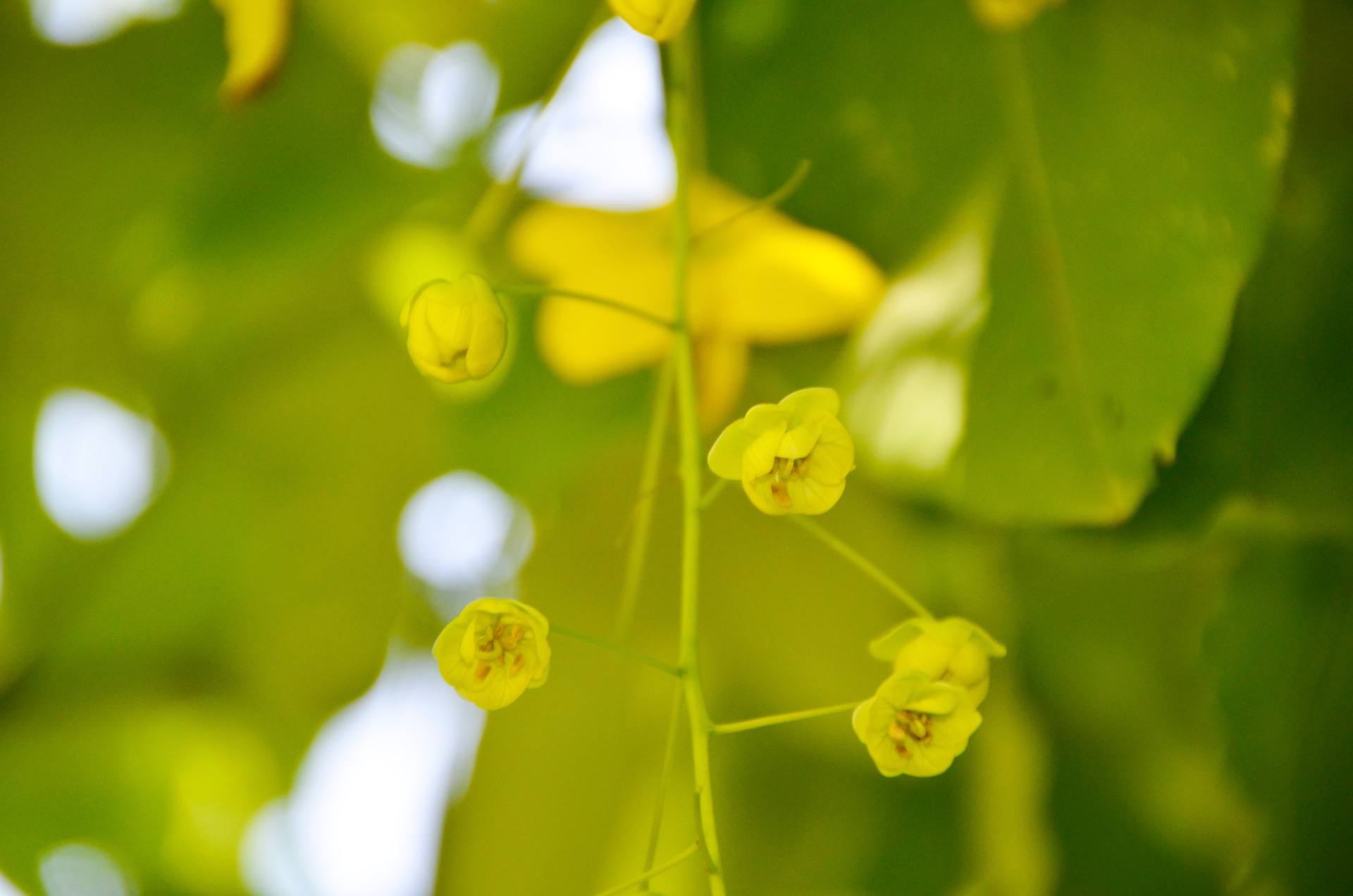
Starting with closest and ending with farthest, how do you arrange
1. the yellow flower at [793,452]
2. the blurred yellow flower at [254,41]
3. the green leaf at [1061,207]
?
the yellow flower at [793,452] → the green leaf at [1061,207] → the blurred yellow flower at [254,41]

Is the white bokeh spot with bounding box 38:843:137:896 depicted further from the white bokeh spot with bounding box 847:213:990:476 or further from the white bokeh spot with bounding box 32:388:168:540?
the white bokeh spot with bounding box 847:213:990:476

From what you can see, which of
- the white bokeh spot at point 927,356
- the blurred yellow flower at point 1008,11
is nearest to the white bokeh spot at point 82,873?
the white bokeh spot at point 927,356

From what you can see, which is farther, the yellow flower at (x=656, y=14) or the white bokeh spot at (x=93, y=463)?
the white bokeh spot at (x=93, y=463)

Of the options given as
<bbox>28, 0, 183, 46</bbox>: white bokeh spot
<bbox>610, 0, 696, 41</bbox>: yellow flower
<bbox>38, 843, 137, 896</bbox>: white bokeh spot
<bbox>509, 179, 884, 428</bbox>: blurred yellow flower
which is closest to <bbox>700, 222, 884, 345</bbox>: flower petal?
<bbox>509, 179, 884, 428</bbox>: blurred yellow flower

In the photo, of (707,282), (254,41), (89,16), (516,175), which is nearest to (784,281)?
(707,282)

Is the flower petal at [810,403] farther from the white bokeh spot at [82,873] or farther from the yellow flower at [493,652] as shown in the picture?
the white bokeh spot at [82,873]

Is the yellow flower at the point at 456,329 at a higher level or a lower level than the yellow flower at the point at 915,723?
higher
